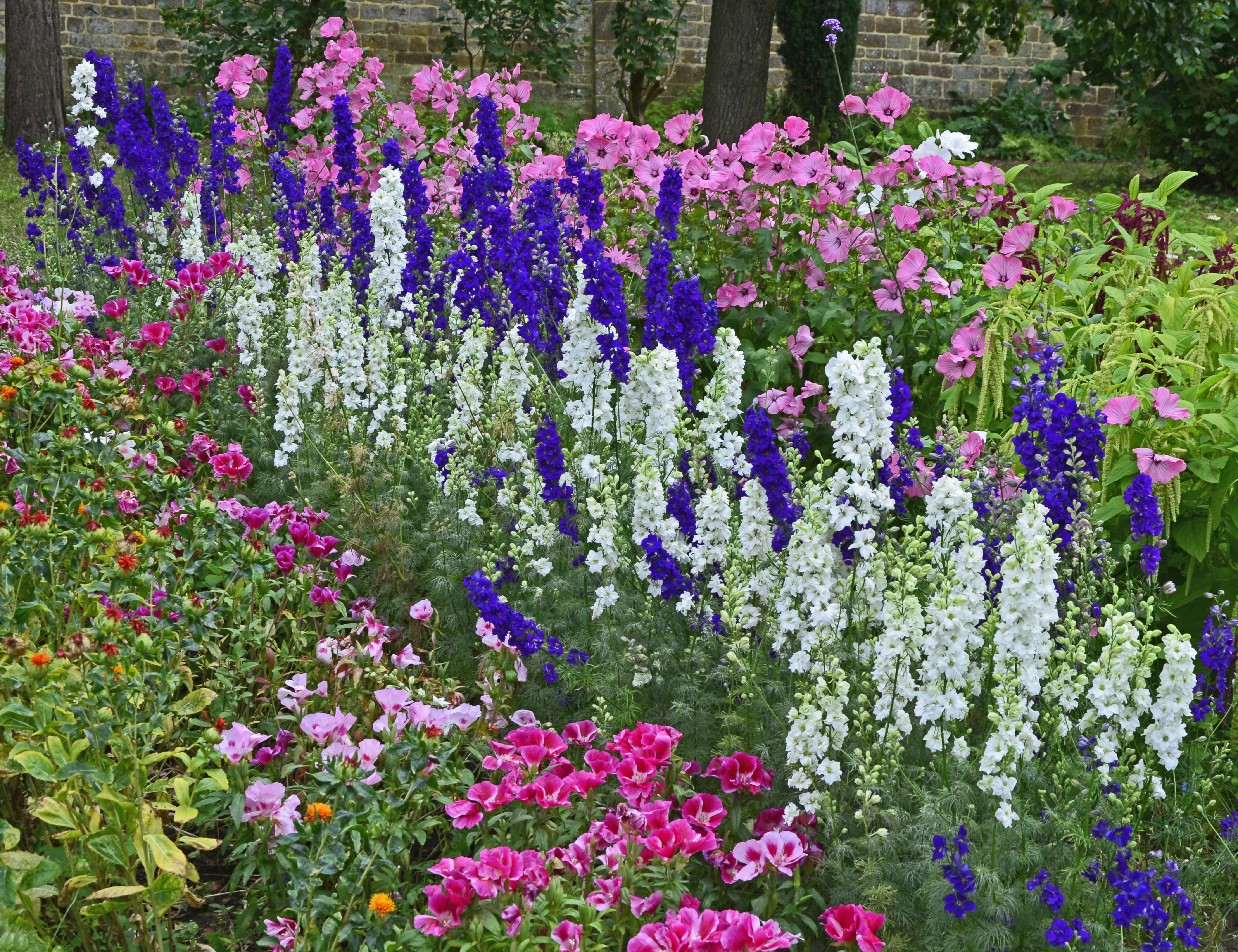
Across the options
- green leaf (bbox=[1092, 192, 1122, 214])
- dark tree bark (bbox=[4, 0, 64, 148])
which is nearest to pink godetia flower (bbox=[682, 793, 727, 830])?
green leaf (bbox=[1092, 192, 1122, 214])

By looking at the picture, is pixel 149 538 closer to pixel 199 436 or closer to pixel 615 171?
pixel 199 436

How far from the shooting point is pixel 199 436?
3.87m

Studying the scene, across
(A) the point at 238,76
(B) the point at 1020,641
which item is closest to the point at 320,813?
(B) the point at 1020,641

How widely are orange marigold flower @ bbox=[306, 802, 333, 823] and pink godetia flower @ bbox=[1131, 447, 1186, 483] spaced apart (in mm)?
2244

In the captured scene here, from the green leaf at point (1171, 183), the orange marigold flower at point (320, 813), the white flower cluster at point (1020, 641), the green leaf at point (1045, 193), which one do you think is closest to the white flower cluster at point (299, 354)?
the orange marigold flower at point (320, 813)

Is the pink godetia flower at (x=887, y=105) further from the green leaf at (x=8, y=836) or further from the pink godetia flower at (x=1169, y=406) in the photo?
the green leaf at (x=8, y=836)

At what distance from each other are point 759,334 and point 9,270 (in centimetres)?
330

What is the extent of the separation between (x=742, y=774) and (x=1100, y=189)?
1320 cm

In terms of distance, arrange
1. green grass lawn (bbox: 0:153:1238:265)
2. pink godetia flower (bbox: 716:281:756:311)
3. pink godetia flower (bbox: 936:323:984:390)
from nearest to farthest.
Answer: pink godetia flower (bbox: 936:323:984:390)
pink godetia flower (bbox: 716:281:756:311)
green grass lawn (bbox: 0:153:1238:265)

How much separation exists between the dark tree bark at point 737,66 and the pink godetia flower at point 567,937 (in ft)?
24.9

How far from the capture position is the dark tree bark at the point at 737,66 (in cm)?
895

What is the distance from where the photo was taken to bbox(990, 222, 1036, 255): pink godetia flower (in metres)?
4.35

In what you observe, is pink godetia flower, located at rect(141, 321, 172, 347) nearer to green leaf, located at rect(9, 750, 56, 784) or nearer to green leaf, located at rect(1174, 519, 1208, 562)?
green leaf, located at rect(9, 750, 56, 784)

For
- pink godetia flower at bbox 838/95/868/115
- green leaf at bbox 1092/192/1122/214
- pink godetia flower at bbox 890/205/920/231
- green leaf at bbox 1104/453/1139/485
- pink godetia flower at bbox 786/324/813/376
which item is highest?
pink godetia flower at bbox 838/95/868/115
